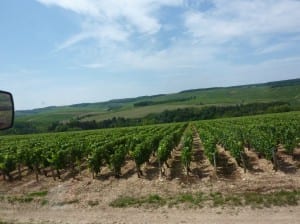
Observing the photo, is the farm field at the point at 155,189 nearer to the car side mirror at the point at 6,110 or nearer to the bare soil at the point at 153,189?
the bare soil at the point at 153,189

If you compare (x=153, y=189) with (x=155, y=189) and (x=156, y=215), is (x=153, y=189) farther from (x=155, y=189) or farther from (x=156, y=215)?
(x=156, y=215)

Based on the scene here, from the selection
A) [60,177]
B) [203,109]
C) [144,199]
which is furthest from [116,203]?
[203,109]

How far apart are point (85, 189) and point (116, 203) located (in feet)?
11.6

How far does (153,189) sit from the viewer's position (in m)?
17.8

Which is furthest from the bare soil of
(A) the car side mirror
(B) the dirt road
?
(A) the car side mirror

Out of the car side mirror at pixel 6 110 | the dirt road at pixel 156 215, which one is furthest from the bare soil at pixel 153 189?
the car side mirror at pixel 6 110

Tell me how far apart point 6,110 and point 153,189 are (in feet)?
47.0

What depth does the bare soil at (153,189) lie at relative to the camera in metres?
13.3

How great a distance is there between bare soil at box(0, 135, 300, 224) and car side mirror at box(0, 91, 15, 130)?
988 cm

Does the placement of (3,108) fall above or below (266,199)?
above

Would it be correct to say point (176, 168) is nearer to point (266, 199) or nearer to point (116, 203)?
point (116, 203)

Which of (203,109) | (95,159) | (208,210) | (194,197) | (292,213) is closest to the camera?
(292,213)

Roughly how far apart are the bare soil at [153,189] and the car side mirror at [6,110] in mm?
9875

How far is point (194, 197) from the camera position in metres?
15.7
